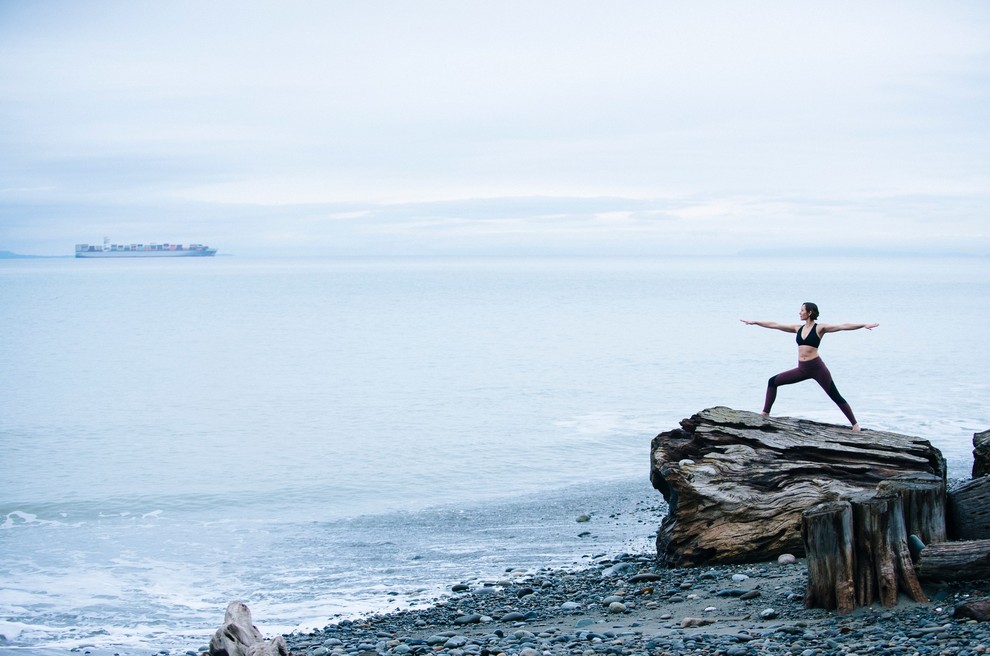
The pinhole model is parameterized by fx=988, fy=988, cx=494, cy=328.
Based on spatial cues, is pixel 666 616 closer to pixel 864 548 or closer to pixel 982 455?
pixel 864 548

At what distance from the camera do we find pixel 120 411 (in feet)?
131

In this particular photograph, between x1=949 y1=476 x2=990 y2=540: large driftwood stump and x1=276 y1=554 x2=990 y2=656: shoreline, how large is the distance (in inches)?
41.2

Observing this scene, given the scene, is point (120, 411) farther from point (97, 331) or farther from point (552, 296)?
point (552, 296)

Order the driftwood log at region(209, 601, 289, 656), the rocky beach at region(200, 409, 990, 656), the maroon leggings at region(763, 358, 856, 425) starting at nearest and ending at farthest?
the driftwood log at region(209, 601, 289, 656) → the rocky beach at region(200, 409, 990, 656) → the maroon leggings at region(763, 358, 856, 425)

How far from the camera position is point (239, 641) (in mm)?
8930

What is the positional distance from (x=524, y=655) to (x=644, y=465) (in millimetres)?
15935

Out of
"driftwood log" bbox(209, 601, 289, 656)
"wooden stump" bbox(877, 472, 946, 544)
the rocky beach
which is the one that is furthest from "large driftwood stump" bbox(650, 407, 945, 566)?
"driftwood log" bbox(209, 601, 289, 656)

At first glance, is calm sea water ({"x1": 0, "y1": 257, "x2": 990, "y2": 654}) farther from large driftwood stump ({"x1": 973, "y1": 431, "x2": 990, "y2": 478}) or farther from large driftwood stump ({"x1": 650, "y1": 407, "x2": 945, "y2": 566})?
large driftwood stump ({"x1": 973, "y1": 431, "x2": 990, "y2": 478})

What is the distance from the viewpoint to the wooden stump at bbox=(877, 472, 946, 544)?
10094mm

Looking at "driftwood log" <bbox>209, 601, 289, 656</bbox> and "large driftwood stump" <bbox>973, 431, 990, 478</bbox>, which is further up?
"large driftwood stump" <bbox>973, 431, 990, 478</bbox>

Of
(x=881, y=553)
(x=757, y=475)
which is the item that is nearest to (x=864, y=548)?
(x=881, y=553)

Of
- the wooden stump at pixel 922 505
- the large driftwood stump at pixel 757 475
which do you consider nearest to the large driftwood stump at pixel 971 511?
the wooden stump at pixel 922 505

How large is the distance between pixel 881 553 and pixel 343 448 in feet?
74.0

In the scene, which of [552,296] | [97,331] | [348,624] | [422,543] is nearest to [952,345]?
[422,543]
